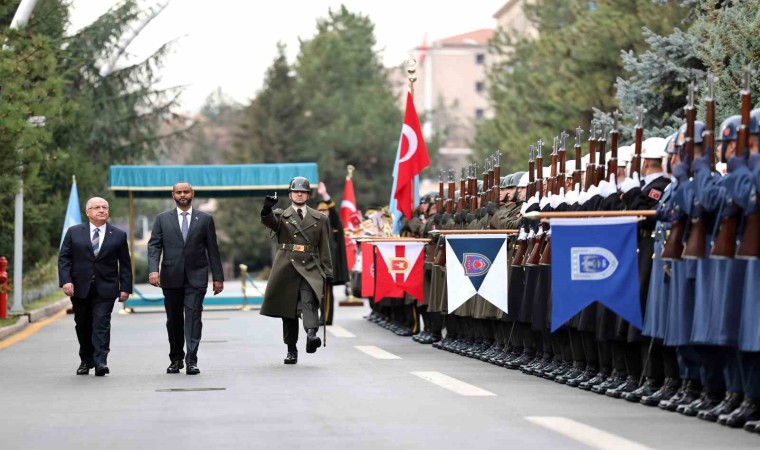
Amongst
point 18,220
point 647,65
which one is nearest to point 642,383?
point 647,65

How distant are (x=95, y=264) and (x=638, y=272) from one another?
20.1 feet

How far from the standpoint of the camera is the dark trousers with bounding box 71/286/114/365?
1736cm

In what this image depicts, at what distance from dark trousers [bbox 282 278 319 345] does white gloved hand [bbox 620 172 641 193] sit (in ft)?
18.0

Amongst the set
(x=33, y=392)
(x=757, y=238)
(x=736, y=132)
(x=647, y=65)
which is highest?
(x=647, y=65)

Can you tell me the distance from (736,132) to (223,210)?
85.6 meters

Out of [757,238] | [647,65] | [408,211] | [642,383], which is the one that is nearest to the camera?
[757,238]

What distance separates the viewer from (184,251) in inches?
701

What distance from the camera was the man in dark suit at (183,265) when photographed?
696 inches

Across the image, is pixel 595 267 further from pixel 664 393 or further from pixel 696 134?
pixel 696 134

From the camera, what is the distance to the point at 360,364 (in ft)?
60.8

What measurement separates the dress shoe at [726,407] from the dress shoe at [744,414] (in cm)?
24

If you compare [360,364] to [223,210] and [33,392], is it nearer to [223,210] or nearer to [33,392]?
[33,392]

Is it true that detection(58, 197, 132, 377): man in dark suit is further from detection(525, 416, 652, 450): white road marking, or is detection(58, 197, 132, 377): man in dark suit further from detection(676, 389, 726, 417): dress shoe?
detection(676, 389, 726, 417): dress shoe

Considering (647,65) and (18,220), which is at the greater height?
(647,65)
